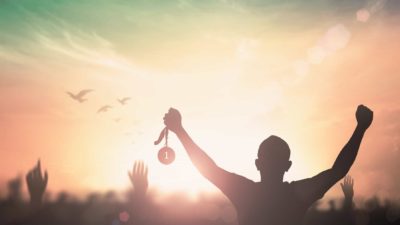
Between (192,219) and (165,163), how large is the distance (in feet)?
168

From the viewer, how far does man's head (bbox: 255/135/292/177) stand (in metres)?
3.41

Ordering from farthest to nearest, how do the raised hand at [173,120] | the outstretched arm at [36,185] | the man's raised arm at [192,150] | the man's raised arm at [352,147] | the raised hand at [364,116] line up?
the outstretched arm at [36,185]
the raised hand at [364,116]
the raised hand at [173,120]
the man's raised arm at [352,147]
the man's raised arm at [192,150]

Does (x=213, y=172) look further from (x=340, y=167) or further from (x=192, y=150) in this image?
(x=340, y=167)

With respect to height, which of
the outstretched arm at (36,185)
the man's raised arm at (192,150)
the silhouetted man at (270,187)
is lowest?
the silhouetted man at (270,187)

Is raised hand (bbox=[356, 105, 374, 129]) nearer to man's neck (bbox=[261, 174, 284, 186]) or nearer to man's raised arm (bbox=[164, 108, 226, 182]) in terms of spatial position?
man's neck (bbox=[261, 174, 284, 186])

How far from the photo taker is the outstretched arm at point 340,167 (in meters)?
3.41

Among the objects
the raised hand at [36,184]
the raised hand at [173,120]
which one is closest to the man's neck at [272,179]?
the raised hand at [173,120]

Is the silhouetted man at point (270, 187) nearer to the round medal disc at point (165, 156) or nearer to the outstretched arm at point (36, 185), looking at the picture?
the round medal disc at point (165, 156)

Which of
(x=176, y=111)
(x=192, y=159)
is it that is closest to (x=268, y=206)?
(x=192, y=159)

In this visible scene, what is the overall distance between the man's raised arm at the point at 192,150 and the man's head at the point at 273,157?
31cm

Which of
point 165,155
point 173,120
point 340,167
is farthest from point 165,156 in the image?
point 340,167

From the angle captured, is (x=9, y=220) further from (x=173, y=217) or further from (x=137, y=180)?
(x=137, y=180)

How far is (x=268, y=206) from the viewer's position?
11.2ft

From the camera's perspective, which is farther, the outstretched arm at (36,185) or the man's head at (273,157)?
the outstretched arm at (36,185)
